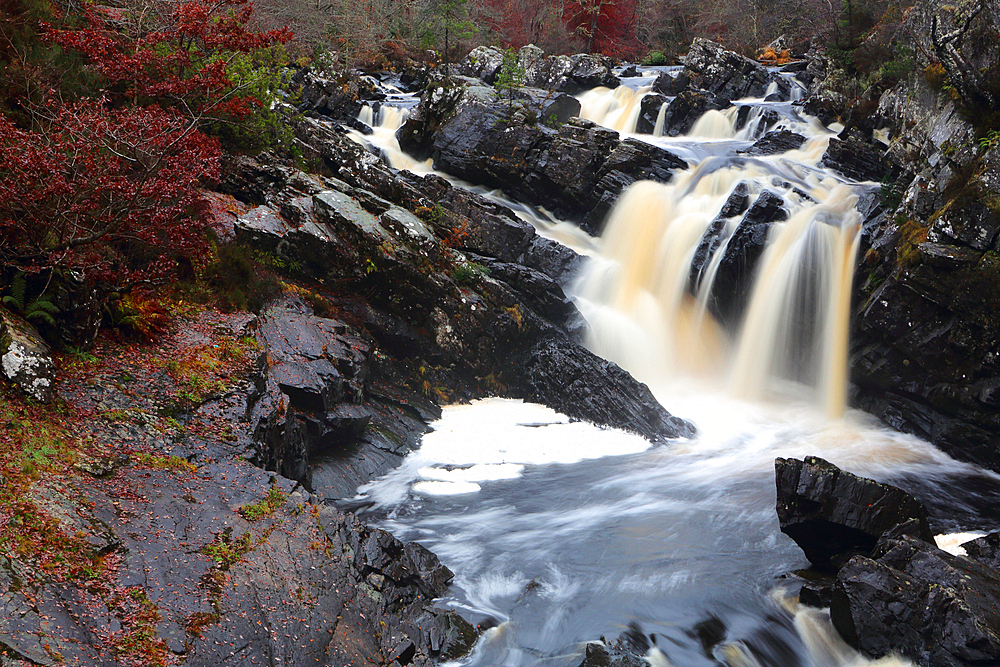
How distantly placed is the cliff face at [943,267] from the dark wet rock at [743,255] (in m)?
2.04

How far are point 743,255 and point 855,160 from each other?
537 cm

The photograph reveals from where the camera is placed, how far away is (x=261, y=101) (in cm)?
1116

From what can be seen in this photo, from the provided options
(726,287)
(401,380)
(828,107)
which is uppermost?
(828,107)

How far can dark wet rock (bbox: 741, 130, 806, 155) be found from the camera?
17891 millimetres

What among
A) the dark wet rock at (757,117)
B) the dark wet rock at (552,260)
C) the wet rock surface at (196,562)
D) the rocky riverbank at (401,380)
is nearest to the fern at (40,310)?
the rocky riverbank at (401,380)

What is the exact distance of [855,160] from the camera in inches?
634

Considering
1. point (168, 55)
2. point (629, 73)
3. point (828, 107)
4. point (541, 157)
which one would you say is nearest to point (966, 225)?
point (541, 157)

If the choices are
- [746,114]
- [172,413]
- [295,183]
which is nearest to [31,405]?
[172,413]

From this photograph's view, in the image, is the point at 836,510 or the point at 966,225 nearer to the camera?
the point at 836,510

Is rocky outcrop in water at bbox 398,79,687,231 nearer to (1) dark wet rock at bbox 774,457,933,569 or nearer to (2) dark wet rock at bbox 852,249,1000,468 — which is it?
(2) dark wet rock at bbox 852,249,1000,468

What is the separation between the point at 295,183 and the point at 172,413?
21.0 feet

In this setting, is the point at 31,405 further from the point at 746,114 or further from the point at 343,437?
the point at 746,114

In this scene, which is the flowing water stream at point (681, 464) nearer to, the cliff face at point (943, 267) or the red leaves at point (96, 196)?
the cliff face at point (943, 267)

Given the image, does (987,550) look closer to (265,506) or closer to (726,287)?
(265,506)
